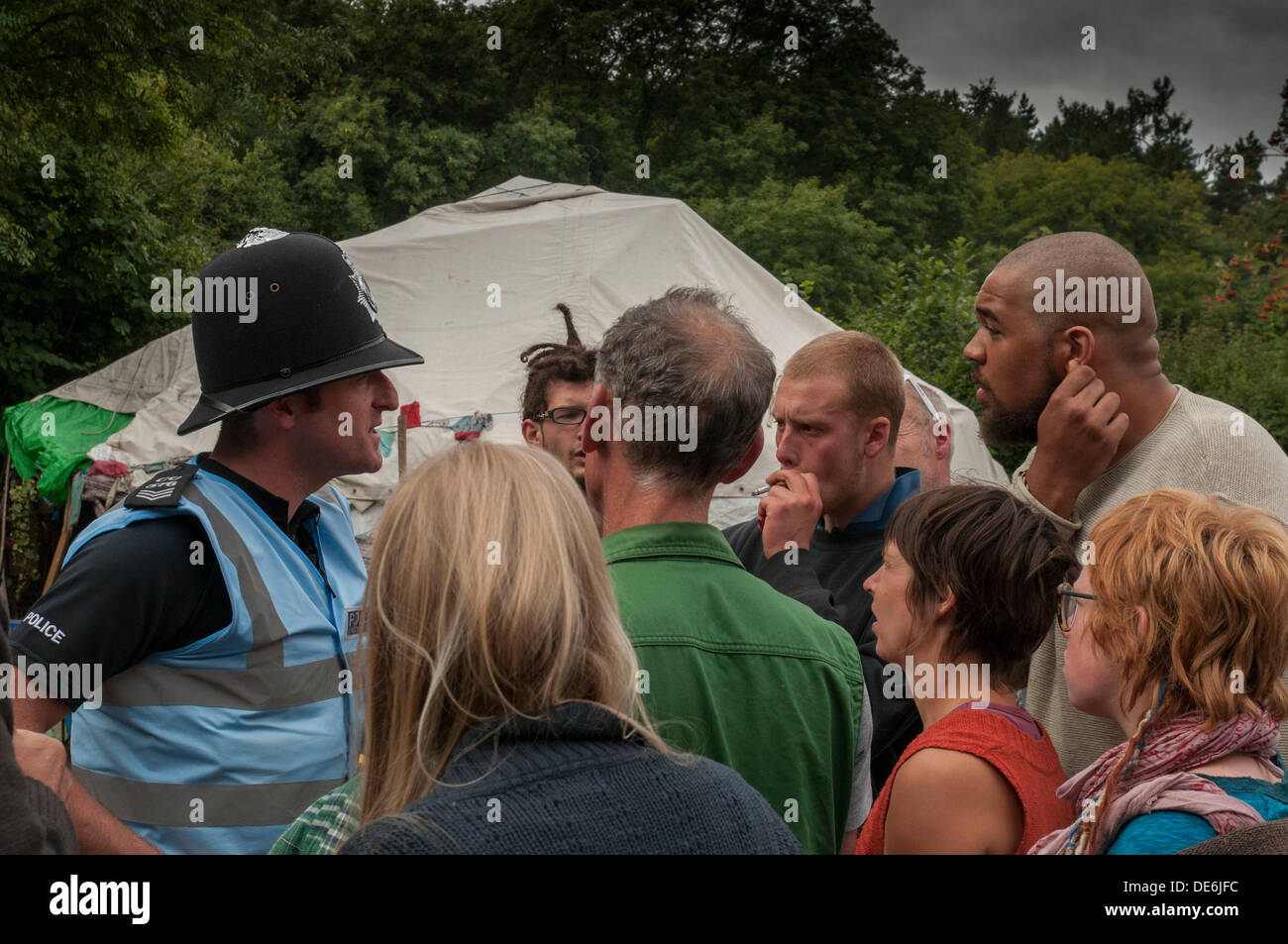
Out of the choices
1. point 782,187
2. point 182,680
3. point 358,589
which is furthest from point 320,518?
point 782,187

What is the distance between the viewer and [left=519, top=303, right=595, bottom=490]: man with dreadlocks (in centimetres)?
415

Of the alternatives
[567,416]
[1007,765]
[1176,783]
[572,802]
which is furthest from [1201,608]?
[567,416]

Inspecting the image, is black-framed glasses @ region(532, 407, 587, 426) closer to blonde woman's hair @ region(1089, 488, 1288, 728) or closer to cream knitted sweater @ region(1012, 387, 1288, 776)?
cream knitted sweater @ region(1012, 387, 1288, 776)

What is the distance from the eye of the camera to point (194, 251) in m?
15.8

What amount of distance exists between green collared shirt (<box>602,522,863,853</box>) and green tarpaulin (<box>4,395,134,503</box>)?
1192cm

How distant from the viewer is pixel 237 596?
225 centimetres

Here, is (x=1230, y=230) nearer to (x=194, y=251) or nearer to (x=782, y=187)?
(x=782, y=187)

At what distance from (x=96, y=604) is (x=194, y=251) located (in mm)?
14963

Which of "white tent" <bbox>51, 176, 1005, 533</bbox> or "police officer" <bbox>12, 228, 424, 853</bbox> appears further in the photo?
"white tent" <bbox>51, 176, 1005, 533</bbox>

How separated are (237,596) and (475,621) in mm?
945

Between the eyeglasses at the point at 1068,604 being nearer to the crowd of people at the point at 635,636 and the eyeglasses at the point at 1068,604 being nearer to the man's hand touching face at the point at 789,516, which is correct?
the crowd of people at the point at 635,636

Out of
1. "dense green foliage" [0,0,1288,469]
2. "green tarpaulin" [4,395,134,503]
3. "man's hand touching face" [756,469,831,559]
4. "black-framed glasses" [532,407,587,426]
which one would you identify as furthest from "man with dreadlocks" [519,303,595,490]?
Result: "green tarpaulin" [4,395,134,503]

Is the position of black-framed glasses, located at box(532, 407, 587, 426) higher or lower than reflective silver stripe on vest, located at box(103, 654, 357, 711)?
higher

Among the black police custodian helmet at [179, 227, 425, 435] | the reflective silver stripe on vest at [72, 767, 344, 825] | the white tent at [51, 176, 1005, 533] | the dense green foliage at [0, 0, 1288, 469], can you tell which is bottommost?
the reflective silver stripe on vest at [72, 767, 344, 825]
